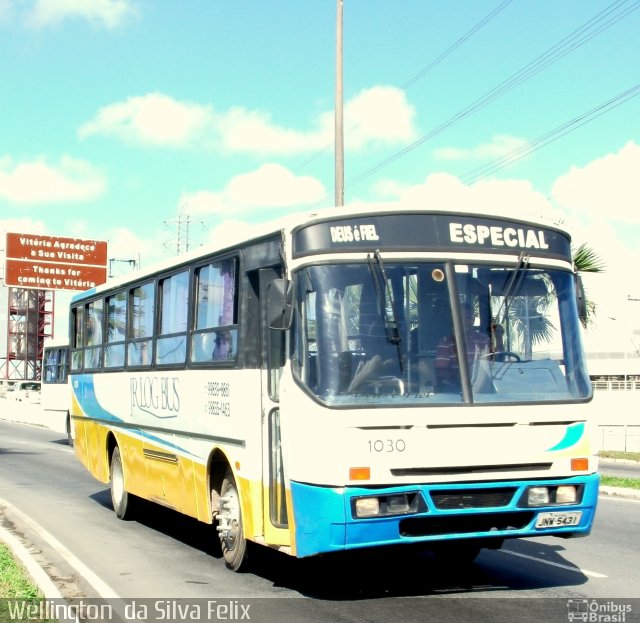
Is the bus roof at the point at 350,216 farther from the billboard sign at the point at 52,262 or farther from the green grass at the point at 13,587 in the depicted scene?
the billboard sign at the point at 52,262

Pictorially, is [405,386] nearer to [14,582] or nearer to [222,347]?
[222,347]

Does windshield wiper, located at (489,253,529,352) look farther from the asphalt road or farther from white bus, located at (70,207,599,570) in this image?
the asphalt road

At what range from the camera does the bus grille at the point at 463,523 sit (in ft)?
25.3

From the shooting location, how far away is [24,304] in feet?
313

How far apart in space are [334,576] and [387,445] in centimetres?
228

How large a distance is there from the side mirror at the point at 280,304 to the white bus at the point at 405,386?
0.01 metres

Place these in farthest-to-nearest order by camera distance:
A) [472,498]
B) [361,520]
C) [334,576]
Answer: [334,576], [472,498], [361,520]

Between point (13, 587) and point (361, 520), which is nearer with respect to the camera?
point (361, 520)

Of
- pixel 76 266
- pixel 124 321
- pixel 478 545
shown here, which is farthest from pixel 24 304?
pixel 478 545

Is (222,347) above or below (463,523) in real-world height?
above

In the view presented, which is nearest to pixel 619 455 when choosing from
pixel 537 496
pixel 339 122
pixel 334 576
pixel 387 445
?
pixel 339 122

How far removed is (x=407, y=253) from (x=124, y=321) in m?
6.45

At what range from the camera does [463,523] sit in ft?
25.7

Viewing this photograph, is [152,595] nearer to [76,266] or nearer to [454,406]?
[454,406]
